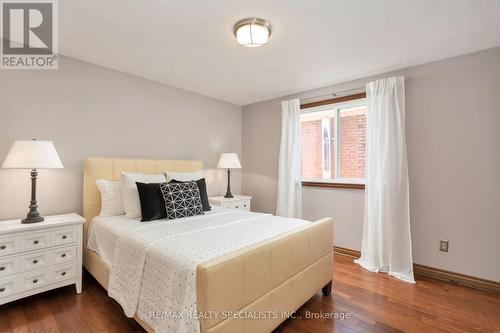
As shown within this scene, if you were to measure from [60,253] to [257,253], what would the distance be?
71.9 inches

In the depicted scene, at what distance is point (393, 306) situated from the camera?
2002 mm

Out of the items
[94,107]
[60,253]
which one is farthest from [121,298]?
[94,107]

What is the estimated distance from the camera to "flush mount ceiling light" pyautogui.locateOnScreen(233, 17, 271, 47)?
1866 mm

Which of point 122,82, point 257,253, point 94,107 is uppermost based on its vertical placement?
point 122,82

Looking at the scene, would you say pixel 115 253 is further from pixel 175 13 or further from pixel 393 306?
pixel 393 306

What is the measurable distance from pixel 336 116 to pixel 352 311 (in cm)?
235

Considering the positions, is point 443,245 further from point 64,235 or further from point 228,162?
point 64,235

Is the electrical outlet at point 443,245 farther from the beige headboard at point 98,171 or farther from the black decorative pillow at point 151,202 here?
the beige headboard at point 98,171

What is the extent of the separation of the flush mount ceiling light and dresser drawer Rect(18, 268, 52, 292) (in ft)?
8.32

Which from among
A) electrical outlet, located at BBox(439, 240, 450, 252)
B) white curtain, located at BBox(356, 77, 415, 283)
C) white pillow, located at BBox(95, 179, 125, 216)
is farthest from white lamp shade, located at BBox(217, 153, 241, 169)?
electrical outlet, located at BBox(439, 240, 450, 252)

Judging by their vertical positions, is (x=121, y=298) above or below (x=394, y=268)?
above

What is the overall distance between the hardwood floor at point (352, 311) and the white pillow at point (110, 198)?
72 centimetres

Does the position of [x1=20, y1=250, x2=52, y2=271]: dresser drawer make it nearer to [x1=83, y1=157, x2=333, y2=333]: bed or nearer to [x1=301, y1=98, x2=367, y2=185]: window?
[x1=83, y1=157, x2=333, y2=333]: bed

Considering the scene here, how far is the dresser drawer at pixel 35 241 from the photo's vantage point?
6.23ft
